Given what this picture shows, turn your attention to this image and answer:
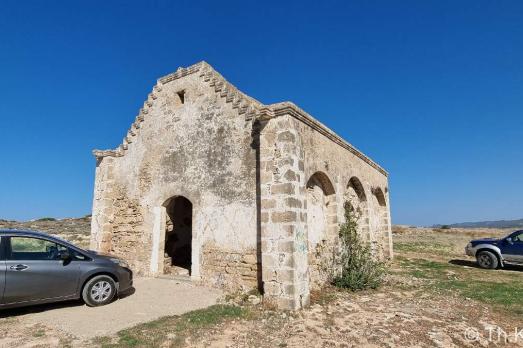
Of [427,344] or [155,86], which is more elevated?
[155,86]

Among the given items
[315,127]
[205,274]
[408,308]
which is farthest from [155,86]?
[408,308]

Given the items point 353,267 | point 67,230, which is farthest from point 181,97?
point 67,230

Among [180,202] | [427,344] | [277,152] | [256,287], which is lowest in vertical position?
[427,344]

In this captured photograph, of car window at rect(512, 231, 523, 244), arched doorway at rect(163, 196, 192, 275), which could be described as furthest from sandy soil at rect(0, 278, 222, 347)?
car window at rect(512, 231, 523, 244)

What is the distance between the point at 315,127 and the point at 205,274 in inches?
176

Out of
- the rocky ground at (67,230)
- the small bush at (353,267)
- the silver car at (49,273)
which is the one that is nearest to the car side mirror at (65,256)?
the silver car at (49,273)

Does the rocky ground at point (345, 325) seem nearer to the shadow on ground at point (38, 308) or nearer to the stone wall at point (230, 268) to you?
the shadow on ground at point (38, 308)

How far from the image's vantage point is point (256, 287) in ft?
22.6

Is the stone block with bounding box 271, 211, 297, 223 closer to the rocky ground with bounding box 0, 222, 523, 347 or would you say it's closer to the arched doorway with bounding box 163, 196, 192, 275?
the rocky ground with bounding box 0, 222, 523, 347

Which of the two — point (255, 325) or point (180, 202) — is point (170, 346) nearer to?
point (255, 325)

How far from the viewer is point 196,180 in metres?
8.30

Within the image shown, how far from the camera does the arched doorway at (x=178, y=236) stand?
966 centimetres

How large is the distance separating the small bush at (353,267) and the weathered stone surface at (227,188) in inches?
14.5

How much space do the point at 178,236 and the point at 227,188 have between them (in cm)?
402
